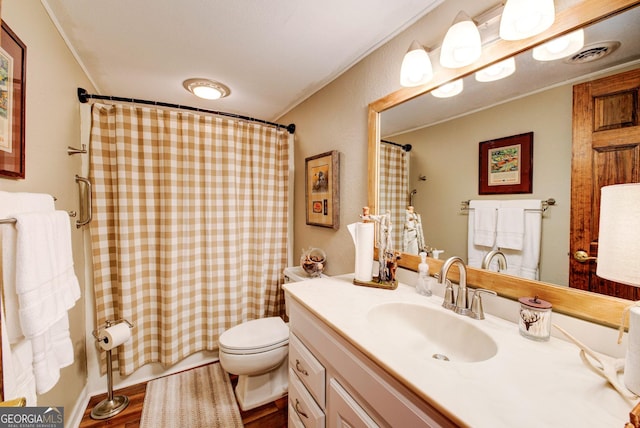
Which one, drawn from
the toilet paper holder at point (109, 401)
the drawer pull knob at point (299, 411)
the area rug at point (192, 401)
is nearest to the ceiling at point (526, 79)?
the drawer pull knob at point (299, 411)

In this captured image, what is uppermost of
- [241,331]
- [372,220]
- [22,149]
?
[22,149]

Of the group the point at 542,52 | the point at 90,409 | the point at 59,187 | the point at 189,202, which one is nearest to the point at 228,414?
the point at 90,409

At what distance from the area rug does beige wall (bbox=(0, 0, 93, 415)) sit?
0.42m

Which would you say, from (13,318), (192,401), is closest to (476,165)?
(13,318)

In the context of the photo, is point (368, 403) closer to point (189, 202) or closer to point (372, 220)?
point (372, 220)

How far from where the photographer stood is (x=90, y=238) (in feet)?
5.37

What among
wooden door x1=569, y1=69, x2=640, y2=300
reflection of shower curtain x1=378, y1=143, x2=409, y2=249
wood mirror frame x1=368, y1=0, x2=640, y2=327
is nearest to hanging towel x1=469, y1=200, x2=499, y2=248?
wood mirror frame x1=368, y1=0, x2=640, y2=327

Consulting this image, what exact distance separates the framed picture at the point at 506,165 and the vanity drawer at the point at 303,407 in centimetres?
108

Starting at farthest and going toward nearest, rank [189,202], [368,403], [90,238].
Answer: [189,202] → [90,238] → [368,403]

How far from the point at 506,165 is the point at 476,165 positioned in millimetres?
116

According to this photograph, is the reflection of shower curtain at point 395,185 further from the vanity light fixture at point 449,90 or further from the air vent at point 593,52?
the air vent at point 593,52

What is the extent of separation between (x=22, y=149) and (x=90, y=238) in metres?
0.89

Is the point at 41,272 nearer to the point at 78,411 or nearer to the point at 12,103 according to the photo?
the point at 12,103

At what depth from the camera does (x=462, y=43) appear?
93cm
